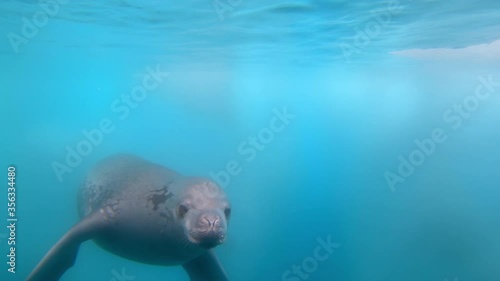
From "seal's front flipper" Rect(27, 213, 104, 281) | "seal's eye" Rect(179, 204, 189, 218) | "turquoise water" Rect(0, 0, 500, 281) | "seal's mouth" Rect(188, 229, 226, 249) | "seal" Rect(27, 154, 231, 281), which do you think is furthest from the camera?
"turquoise water" Rect(0, 0, 500, 281)

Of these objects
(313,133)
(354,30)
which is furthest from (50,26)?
(313,133)

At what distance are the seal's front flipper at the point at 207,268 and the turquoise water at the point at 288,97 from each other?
13.1 ft

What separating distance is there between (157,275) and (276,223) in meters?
5.63

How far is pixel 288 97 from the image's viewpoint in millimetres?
34969

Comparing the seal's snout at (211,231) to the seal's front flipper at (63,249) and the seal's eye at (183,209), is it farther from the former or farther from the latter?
the seal's front flipper at (63,249)

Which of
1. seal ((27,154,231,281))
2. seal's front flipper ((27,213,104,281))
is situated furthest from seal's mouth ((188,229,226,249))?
seal's front flipper ((27,213,104,281))

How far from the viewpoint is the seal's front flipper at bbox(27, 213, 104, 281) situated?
5.95m

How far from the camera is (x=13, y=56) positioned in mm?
19000

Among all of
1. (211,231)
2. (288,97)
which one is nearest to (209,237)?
(211,231)

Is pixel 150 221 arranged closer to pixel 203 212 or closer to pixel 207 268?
pixel 203 212

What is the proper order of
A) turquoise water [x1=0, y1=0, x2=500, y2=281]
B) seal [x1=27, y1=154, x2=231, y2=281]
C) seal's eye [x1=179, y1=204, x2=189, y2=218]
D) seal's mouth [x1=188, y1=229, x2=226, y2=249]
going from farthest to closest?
turquoise water [x1=0, y1=0, x2=500, y2=281] → seal's eye [x1=179, y1=204, x2=189, y2=218] → seal [x1=27, y1=154, x2=231, y2=281] → seal's mouth [x1=188, y1=229, x2=226, y2=249]

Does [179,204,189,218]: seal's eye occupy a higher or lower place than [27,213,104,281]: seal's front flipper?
lower

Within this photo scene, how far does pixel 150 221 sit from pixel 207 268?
4.60 ft

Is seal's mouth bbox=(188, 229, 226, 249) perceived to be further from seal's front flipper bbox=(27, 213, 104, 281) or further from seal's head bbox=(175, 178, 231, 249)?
seal's front flipper bbox=(27, 213, 104, 281)
